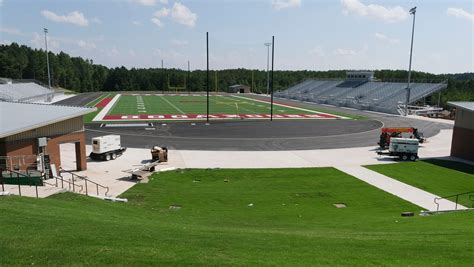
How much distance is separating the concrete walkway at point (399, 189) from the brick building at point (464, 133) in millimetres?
10641

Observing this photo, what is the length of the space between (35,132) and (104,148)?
6598 millimetres

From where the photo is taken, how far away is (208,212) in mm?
18984

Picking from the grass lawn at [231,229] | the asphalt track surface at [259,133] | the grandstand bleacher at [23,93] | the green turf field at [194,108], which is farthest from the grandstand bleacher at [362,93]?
the grandstand bleacher at [23,93]

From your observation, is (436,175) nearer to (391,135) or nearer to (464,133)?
(464,133)

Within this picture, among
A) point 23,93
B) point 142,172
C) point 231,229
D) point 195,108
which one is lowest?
point 142,172

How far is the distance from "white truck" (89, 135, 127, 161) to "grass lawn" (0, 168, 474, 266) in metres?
8.68

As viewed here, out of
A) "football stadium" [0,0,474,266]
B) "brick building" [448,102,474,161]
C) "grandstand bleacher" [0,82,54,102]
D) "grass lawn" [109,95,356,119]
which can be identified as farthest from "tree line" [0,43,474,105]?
"brick building" [448,102,474,161]

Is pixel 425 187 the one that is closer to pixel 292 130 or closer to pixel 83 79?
pixel 292 130

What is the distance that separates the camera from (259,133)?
46531 millimetres

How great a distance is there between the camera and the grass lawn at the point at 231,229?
32.0 ft

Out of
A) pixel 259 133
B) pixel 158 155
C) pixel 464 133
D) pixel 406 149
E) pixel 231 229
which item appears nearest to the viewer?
pixel 231 229

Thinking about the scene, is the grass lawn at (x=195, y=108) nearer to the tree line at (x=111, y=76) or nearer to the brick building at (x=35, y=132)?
the brick building at (x=35, y=132)

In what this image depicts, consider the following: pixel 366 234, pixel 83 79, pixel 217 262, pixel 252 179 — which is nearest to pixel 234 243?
pixel 217 262

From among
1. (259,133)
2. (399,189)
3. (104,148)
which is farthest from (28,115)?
(259,133)
